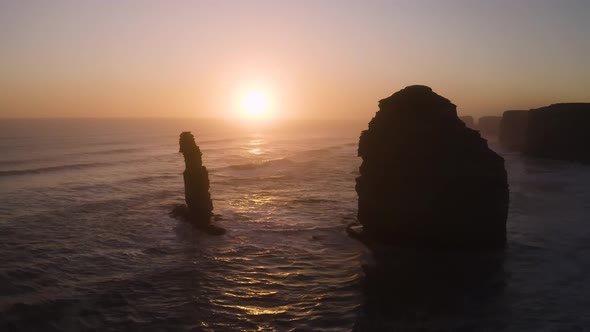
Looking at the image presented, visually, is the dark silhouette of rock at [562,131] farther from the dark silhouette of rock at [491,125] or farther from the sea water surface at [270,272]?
the dark silhouette of rock at [491,125]

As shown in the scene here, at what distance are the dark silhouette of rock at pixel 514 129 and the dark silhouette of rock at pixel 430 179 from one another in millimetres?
84956

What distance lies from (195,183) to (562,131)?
2772 inches

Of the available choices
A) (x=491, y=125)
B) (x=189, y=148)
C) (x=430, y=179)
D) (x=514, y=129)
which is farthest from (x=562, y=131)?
(x=491, y=125)

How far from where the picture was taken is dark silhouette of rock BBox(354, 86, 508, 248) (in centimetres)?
2705

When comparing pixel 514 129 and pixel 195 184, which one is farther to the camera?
pixel 514 129

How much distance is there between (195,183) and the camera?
38156mm

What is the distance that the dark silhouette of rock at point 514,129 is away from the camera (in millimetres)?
106375

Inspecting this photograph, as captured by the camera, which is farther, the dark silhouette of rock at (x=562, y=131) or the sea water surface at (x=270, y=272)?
the dark silhouette of rock at (x=562, y=131)

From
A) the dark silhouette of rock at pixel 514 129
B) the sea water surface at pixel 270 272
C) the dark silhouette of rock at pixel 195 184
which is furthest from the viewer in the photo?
the dark silhouette of rock at pixel 514 129

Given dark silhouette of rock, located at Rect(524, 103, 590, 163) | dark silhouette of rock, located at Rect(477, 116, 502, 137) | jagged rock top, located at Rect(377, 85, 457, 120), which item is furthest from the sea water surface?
dark silhouette of rock, located at Rect(477, 116, 502, 137)

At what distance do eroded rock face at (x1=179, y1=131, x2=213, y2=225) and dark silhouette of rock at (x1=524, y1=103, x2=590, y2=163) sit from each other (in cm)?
6800

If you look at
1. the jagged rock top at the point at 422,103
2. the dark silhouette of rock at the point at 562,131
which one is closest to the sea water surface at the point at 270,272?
the jagged rock top at the point at 422,103

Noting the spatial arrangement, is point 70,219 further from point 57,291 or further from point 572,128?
point 572,128

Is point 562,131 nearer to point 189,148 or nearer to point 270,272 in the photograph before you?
point 189,148
